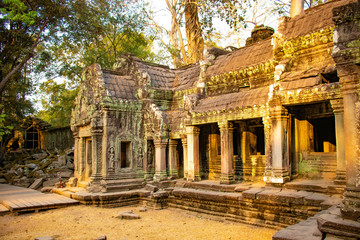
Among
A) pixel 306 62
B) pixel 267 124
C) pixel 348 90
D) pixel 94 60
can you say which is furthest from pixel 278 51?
pixel 94 60

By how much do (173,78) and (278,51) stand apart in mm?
6047

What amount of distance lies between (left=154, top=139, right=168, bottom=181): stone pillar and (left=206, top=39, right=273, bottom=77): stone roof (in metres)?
3.20

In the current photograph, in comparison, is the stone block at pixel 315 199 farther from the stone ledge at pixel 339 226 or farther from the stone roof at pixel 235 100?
the stone roof at pixel 235 100

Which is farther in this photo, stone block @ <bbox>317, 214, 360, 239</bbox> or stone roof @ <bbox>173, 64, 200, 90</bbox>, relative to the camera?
stone roof @ <bbox>173, 64, 200, 90</bbox>

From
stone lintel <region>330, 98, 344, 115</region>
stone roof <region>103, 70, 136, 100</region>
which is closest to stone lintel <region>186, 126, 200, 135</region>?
stone roof <region>103, 70, 136, 100</region>

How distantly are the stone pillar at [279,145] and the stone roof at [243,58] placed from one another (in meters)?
2.17

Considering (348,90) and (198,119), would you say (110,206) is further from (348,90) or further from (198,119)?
(348,90)

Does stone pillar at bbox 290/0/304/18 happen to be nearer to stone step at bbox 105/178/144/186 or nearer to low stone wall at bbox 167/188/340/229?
low stone wall at bbox 167/188/340/229

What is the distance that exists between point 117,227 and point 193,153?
151 inches

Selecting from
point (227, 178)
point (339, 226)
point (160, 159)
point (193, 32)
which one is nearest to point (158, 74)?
point (160, 159)

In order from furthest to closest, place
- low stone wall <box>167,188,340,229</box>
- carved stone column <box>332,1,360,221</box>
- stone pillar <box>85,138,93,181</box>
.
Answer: stone pillar <box>85,138,93,181</box>, low stone wall <box>167,188,340,229</box>, carved stone column <box>332,1,360,221</box>

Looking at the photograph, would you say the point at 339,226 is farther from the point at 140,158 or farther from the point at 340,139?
the point at 140,158

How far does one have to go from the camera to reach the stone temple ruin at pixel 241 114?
22.6 feet

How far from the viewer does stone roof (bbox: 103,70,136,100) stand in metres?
12.2
